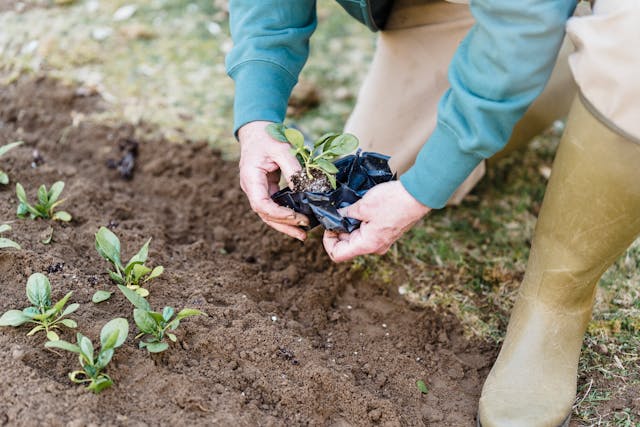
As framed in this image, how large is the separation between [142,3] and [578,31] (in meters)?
2.72

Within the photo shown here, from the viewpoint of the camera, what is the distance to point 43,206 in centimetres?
205

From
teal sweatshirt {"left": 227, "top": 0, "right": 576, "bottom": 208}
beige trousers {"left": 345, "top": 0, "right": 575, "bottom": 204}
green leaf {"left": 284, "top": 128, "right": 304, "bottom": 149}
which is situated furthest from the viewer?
beige trousers {"left": 345, "top": 0, "right": 575, "bottom": 204}

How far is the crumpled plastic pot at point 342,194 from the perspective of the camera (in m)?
1.73

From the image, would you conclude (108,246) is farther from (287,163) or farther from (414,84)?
(414,84)

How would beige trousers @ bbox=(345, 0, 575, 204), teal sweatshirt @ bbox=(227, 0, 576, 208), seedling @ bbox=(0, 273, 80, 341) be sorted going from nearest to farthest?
teal sweatshirt @ bbox=(227, 0, 576, 208), seedling @ bbox=(0, 273, 80, 341), beige trousers @ bbox=(345, 0, 575, 204)

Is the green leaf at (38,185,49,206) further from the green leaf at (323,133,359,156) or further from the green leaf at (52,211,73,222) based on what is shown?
the green leaf at (323,133,359,156)

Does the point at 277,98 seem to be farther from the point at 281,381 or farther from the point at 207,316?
the point at 281,381

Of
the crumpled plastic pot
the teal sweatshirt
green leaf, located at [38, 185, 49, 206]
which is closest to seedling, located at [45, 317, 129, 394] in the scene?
the crumpled plastic pot

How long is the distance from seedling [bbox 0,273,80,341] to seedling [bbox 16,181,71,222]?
1.29 ft

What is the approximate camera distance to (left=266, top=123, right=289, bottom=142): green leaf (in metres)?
1.76

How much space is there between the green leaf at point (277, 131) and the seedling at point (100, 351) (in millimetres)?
587

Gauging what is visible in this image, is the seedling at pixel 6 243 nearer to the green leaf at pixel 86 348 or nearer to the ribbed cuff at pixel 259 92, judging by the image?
the green leaf at pixel 86 348

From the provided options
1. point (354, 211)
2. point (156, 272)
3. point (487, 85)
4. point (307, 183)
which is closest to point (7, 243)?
point (156, 272)

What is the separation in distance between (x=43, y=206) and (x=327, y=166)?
920 mm
